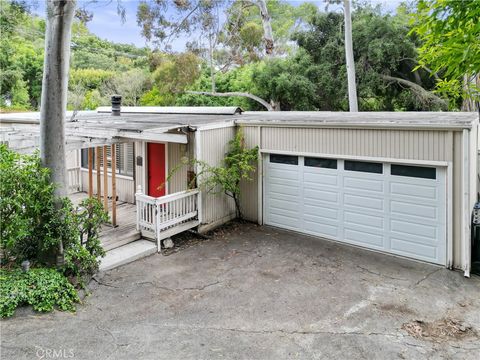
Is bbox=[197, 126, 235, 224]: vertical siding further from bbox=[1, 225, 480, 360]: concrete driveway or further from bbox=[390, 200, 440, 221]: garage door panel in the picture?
bbox=[390, 200, 440, 221]: garage door panel

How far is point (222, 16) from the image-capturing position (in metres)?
26.1

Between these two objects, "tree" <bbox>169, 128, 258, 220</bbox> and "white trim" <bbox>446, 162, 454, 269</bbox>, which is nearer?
"white trim" <bbox>446, 162, 454, 269</bbox>

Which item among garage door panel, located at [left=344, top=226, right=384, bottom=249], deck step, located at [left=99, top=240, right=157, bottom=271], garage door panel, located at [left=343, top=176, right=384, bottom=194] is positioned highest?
garage door panel, located at [left=343, top=176, right=384, bottom=194]

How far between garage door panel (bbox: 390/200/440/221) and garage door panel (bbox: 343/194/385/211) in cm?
25

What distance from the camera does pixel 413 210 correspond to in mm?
8031

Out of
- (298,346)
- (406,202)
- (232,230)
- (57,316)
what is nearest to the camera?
(298,346)

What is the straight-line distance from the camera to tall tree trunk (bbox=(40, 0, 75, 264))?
6.41m

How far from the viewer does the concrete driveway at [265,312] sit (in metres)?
5.03

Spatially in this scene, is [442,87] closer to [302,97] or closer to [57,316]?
[57,316]

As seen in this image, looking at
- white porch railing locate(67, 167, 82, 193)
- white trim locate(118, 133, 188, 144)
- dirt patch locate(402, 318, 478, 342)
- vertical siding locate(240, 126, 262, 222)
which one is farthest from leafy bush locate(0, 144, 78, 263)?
white porch railing locate(67, 167, 82, 193)

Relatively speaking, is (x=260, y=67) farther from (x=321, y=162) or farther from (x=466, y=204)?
(x=466, y=204)

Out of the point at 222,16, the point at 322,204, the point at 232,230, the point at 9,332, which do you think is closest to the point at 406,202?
the point at 322,204

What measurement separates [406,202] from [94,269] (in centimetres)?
596

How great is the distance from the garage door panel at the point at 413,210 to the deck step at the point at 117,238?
5347 millimetres
